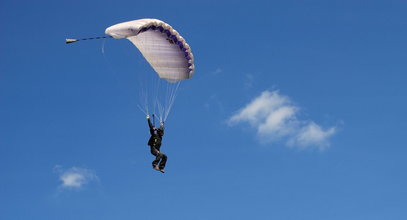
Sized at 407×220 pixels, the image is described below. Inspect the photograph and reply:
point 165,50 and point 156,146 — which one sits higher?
point 165,50

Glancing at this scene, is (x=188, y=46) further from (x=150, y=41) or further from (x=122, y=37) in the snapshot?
(x=122, y=37)

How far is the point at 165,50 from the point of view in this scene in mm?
42656

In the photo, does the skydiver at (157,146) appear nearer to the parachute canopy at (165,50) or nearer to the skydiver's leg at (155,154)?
the skydiver's leg at (155,154)

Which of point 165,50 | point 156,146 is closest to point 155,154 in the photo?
point 156,146

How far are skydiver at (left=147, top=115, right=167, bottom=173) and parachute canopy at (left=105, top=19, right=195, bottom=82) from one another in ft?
13.6

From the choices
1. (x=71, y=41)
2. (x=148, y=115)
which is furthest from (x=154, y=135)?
(x=71, y=41)

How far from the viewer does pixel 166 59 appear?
142ft

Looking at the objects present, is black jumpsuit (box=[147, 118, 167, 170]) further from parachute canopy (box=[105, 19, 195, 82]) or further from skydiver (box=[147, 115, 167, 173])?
parachute canopy (box=[105, 19, 195, 82])

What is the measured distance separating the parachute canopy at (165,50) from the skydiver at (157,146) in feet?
13.6

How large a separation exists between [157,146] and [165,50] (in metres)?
5.38

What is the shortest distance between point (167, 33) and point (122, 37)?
149 inches

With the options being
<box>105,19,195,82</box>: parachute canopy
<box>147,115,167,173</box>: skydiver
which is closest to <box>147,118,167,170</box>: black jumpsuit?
<box>147,115,167,173</box>: skydiver

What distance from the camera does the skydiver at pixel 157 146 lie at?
40469 mm

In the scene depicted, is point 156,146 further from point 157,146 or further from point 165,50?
point 165,50
